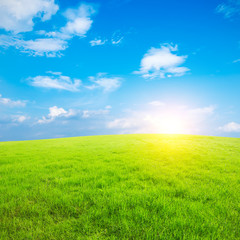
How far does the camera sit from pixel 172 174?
728cm

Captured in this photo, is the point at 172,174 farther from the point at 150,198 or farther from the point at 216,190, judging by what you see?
the point at 150,198

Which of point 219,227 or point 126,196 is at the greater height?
point 126,196

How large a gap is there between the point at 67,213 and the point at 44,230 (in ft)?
2.29

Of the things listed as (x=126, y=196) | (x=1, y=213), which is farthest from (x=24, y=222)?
(x=126, y=196)

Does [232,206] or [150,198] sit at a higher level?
[150,198]

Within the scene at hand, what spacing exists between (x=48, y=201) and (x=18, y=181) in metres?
2.95

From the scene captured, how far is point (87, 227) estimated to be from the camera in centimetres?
349

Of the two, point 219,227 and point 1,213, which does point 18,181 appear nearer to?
point 1,213

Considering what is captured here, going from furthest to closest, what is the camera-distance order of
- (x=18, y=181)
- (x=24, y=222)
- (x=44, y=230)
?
1. (x=18, y=181)
2. (x=24, y=222)
3. (x=44, y=230)

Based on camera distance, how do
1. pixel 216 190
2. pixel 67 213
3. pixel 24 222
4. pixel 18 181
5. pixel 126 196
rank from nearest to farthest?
pixel 24 222 < pixel 67 213 < pixel 126 196 < pixel 216 190 < pixel 18 181

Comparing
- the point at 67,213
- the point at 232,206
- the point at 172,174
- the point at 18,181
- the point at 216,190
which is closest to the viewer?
the point at 67,213

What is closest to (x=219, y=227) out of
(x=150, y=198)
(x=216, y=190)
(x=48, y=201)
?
(x=150, y=198)

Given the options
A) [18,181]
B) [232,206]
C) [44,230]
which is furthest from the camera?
[18,181]

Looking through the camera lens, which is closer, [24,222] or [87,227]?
[87,227]
